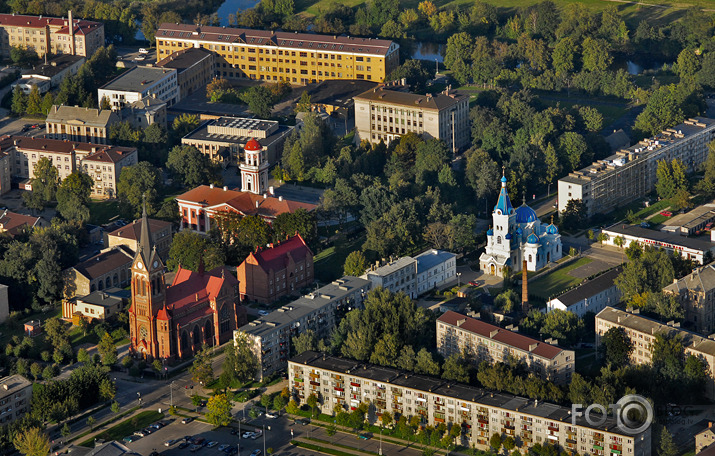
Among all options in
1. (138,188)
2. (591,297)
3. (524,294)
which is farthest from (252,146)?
(591,297)

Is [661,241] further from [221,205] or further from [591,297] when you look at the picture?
[221,205]

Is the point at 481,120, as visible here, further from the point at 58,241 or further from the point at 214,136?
the point at 58,241

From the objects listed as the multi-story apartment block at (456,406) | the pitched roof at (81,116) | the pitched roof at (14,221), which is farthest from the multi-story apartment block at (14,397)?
the pitched roof at (81,116)

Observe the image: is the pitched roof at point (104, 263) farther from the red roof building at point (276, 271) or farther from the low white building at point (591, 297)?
the low white building at point (591, 297)

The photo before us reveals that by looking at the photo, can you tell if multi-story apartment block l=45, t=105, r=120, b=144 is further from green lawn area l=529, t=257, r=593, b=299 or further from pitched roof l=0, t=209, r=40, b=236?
green lawn area l=529, t=257, r=593, b=299

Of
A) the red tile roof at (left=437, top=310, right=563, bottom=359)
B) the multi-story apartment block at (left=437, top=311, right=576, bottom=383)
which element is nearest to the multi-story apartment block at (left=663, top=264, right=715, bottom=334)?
the multi-story apartment block at (left=437, top=311, right=576, bottom=383)

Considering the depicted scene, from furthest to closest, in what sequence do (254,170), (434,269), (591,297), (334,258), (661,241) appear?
(254,170) < (334,258) < (661,241) < (434,269) < (591,297)

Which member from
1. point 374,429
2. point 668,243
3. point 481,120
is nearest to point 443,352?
point 374,429
